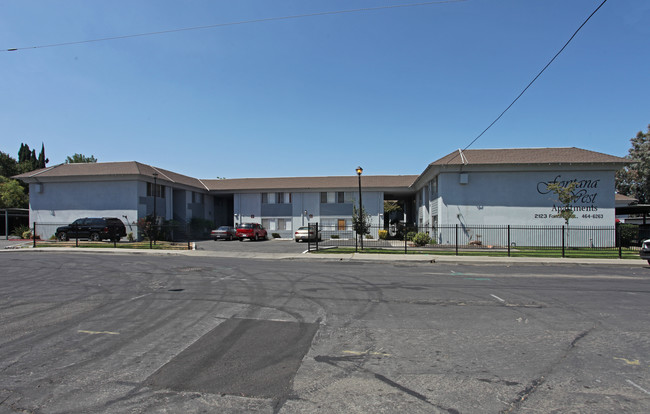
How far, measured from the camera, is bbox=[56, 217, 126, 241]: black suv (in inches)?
1110

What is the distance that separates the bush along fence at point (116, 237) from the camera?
1024 inches

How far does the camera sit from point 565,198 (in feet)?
80.9

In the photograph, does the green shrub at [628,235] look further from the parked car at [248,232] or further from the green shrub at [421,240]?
the parked car at [248,232]

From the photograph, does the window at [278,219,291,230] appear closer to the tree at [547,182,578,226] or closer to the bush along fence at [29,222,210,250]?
the bush along fence at [29,222,210,250]

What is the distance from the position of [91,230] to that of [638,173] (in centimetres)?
6112

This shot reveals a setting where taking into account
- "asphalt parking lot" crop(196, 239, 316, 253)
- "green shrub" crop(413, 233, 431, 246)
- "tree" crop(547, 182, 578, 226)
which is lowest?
"asphalt parking lot" crop(196, 239, 316, 253)

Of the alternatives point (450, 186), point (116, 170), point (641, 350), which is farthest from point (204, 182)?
point (641, 350)

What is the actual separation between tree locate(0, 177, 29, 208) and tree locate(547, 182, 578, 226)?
179ft

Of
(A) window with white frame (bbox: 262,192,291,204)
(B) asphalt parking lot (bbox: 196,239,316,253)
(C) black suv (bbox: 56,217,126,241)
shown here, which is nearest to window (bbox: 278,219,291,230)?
(A) window with white frame (bbox: 262,192,291,204)

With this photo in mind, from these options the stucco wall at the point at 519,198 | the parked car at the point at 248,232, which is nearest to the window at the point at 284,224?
the parked car at the point at 248,232

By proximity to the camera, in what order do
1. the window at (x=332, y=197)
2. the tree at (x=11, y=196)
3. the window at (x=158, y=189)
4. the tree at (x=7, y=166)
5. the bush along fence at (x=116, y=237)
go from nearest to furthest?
the bush along fence at (x=116, y=237)
the window at (x=158, y=189)
the window at (x=332, y=197)
the tree at (x=11, y=196)
the tree at (x=7, y=166)

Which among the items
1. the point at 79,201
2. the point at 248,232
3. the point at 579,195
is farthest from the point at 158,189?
the point at 579,195

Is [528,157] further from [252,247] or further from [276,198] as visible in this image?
[276,198]

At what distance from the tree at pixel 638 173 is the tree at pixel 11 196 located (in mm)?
72386
